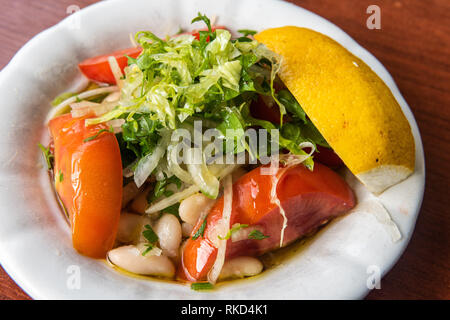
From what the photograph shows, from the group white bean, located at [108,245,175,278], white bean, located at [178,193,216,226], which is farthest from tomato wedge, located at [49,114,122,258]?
white bean, located at [178,193,216,226]

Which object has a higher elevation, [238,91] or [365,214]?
[238,91]

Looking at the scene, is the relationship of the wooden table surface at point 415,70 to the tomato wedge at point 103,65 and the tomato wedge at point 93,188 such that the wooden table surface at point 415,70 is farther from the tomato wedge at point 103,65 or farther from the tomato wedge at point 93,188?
the tomato wedge at point 103,65

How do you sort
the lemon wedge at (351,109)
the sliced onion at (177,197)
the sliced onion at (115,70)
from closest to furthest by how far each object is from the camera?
the lemon wedge at (351,109)
the sliced onion at (177,197)
the sliced onion at (115,70)

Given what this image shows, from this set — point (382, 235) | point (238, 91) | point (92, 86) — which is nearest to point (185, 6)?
point (92, 86)

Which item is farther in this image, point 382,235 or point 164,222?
point 164,222

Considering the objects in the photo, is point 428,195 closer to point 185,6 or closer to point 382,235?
point 382,235

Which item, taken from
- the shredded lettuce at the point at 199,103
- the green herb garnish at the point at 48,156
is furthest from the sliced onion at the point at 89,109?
the green herb garnish at the point at 48,156
